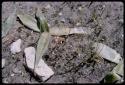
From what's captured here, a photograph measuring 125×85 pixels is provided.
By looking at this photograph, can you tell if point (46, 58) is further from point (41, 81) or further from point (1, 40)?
point (1, 40)

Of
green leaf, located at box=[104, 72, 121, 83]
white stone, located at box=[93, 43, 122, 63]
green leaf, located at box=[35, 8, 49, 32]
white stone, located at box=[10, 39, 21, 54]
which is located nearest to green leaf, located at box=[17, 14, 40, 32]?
green leaf, located at box=[35, 8, 49, 32]

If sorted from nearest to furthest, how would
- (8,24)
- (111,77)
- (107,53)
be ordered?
1. (111,77)
2. (107,53)
3. (8,24)

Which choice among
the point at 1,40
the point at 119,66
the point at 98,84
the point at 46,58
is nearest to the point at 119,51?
the point at 119,66

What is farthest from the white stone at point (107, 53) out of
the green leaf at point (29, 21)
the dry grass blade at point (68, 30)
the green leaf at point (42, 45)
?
the green leaf at point (29, 21)

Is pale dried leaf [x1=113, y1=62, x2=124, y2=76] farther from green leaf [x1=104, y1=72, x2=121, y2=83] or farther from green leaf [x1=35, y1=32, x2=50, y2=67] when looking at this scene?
green leaf [x1=35, y1=32, x2=50, y2=67]

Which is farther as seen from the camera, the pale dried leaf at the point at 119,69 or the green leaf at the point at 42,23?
A: the green leaf at the point at 42,23

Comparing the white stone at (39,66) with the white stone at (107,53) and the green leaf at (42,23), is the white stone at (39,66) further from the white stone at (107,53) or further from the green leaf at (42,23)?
the white stone at (107,53)

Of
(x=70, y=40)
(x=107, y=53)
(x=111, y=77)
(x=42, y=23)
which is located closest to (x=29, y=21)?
(x=42, y=23)

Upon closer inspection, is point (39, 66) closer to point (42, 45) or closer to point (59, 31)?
point (42, 45)
